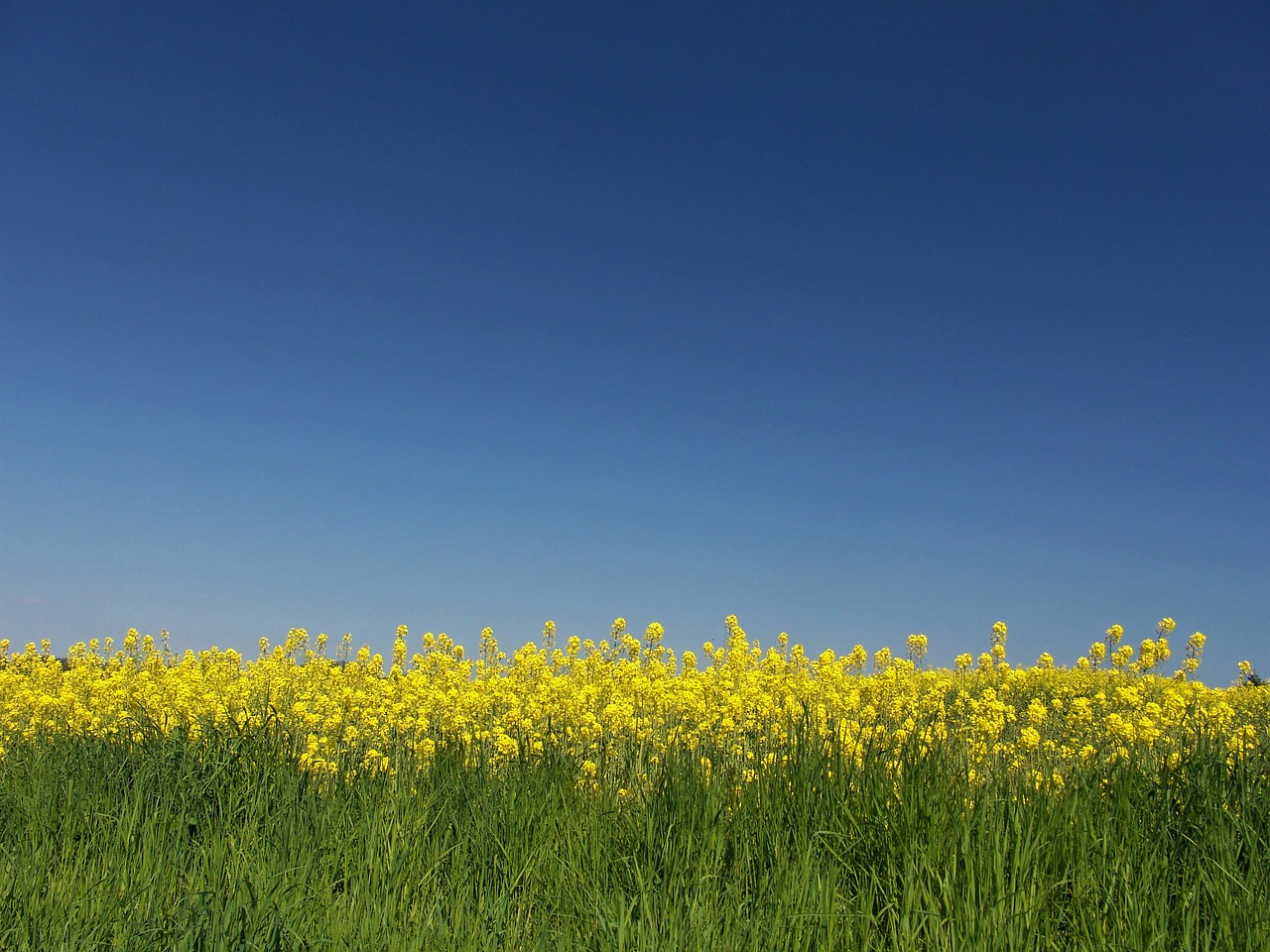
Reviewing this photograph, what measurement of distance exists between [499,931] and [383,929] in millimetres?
474

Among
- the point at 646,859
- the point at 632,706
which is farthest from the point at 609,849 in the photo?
the point at 632,706

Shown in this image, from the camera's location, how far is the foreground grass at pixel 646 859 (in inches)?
141

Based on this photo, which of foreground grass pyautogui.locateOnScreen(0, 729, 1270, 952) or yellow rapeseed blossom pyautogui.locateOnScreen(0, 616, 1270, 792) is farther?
yellow rapeseed blossom pyautogui.locateOnScreen(0, 616, 1270, 792)

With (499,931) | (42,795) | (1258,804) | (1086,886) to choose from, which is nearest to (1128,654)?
(1258,804)

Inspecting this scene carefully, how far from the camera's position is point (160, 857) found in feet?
14.3

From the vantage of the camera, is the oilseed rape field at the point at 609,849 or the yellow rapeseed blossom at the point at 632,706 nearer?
the oilseed rape field at the point at 609,849

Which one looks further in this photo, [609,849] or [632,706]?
[632,706]

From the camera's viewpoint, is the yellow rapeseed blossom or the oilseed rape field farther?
the yellow rapeseed blossom

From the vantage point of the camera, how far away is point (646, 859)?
431cm

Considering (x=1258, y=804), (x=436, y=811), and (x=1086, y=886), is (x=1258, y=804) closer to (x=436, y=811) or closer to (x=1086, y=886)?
(x=1086, y=886)

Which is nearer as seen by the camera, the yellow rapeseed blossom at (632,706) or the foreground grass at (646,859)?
the foreground grass at (646,859)

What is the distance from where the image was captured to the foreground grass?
141 inches

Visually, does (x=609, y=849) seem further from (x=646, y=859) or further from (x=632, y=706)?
(x=632, y=706)

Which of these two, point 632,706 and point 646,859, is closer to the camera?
point 646,859
